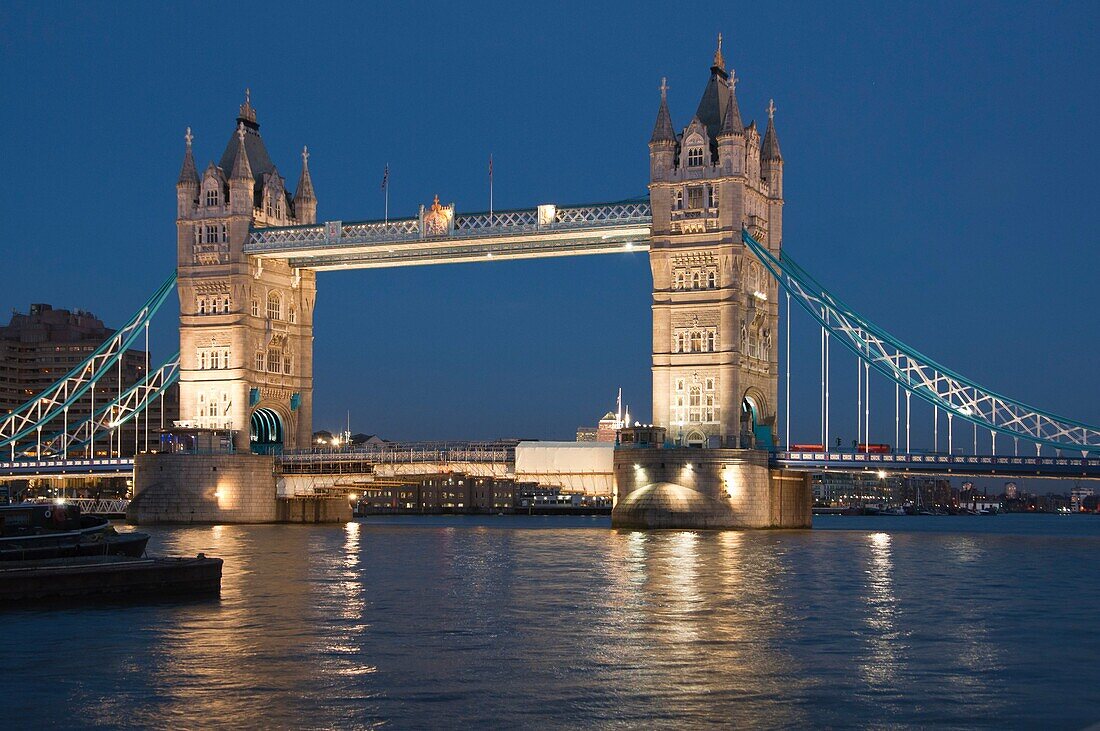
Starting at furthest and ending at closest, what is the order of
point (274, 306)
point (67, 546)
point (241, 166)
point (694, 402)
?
point (274, 306) → point (241, 166) → point (694, 402) → point (67, 546)

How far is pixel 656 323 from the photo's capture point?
282 feet

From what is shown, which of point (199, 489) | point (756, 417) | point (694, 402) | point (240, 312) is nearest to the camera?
point (694, 402)

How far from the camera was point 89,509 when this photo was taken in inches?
5399

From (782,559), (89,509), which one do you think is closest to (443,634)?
(782,559)

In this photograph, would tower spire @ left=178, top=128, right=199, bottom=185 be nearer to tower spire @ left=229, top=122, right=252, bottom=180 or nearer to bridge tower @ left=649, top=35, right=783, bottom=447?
tower spire @ left=229, top=122, right=252, bottom=180

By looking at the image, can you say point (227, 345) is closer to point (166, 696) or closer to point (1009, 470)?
point (1009, 470)

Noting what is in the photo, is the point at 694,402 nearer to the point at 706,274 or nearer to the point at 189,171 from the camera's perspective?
the point at 706,274

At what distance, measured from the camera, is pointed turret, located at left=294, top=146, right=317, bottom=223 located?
338 feet

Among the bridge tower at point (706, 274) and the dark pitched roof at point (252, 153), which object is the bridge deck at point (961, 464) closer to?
the bridge tower at point (706, 274)

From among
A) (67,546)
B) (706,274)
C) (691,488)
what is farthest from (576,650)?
(706,274)

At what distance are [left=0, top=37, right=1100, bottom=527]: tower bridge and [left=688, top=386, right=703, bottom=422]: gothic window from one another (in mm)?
110

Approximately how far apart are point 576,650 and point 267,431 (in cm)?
7219

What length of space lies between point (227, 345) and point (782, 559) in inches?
1928

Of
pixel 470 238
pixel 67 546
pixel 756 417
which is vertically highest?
pixel 470 238
